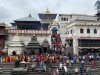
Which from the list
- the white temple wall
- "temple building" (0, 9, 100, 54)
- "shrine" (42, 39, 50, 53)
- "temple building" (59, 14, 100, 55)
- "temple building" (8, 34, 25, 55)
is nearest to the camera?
"temple building" (8, 34, 25, 55)

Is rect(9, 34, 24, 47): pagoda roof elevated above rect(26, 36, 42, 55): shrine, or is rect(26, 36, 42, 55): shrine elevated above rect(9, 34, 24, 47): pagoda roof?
rect(9, 34, 24, 47): pagoda roof

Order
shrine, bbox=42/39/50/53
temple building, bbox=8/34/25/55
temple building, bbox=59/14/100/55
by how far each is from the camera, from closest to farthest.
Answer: temple building, bbox=8/34/25/55 → shrine, bbox=42/39/50/53 → temple building, bbox=59/14/100/55

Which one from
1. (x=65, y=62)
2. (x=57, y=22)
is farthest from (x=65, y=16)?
(x=65, y=62)

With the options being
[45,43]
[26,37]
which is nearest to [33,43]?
[45,43]

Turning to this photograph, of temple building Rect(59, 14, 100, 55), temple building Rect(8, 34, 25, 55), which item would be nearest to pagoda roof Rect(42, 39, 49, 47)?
temple building Rect(8, 34, 25, 55)

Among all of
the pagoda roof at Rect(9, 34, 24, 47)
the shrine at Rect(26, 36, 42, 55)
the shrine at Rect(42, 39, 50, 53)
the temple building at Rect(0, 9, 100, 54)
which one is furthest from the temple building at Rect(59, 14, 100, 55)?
the pagoda roof at Rect(9, 34, 24, 47)

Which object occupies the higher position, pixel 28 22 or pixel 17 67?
pixel 28 22

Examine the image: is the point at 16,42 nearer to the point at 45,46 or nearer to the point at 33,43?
the point at 33,43

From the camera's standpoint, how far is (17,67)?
26156 mm

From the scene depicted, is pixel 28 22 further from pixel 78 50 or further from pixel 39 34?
pixel 78 50

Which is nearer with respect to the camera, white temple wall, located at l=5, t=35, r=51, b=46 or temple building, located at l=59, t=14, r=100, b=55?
white temple wall, located at l=5, t=35, r=51, b=46

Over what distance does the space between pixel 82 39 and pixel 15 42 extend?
426 inches

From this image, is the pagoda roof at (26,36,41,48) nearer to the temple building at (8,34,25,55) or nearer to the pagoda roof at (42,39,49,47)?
the temple building at (8,34,25,55)

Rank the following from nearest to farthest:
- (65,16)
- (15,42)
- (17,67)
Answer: (17,67), (15,42), (65,16)
